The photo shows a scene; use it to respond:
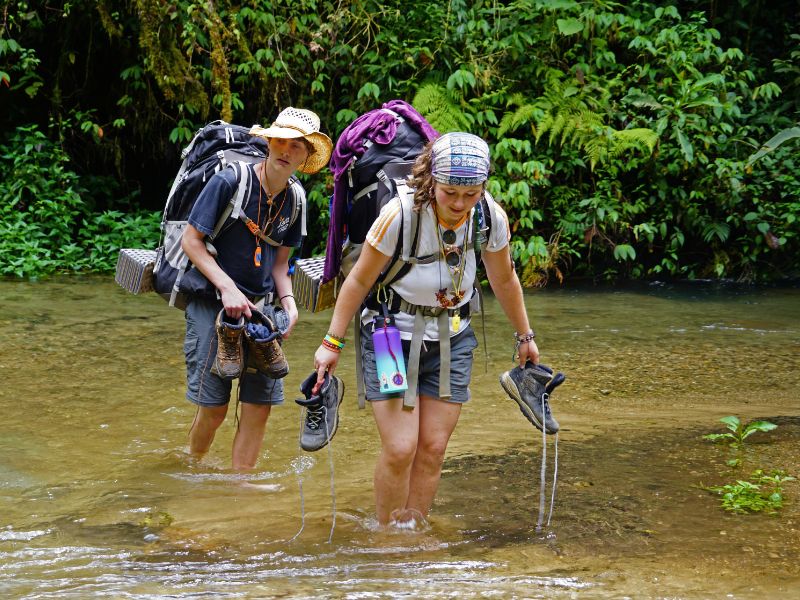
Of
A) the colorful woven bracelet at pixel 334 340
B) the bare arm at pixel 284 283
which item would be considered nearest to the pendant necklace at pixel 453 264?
the colorful woven bracelet at pixel 334 340

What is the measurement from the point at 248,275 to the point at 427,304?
1.19m

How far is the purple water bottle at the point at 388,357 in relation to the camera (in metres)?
3.88

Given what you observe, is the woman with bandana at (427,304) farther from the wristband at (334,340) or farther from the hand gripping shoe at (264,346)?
the hand gripping shoe at (264,346)

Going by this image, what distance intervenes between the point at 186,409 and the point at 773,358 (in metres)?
4.58

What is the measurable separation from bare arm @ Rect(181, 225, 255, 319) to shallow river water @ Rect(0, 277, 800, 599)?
2.96 feet

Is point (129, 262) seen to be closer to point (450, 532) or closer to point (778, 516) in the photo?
point (450, 532)

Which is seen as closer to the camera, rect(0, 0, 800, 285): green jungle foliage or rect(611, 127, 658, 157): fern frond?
rect(611, 127, 658, 157): fern frond

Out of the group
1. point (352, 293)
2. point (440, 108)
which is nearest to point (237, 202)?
point (352, 293)

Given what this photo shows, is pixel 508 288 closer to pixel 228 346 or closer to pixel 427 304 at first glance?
pixel 427 304

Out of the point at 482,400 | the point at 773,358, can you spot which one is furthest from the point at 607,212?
Result: the point at 482,400

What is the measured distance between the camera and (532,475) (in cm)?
509

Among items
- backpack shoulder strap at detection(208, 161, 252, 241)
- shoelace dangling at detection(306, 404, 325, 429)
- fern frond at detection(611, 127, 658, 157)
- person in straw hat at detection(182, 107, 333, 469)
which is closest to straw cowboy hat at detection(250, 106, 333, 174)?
A: person in straw hat at detection(182, 107, 333, 469)

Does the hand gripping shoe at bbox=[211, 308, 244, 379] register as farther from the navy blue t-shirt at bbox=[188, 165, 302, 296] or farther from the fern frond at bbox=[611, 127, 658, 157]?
the fern frond at bbox=[611, 127, 658, 157]

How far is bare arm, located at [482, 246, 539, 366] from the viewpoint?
409 cm
